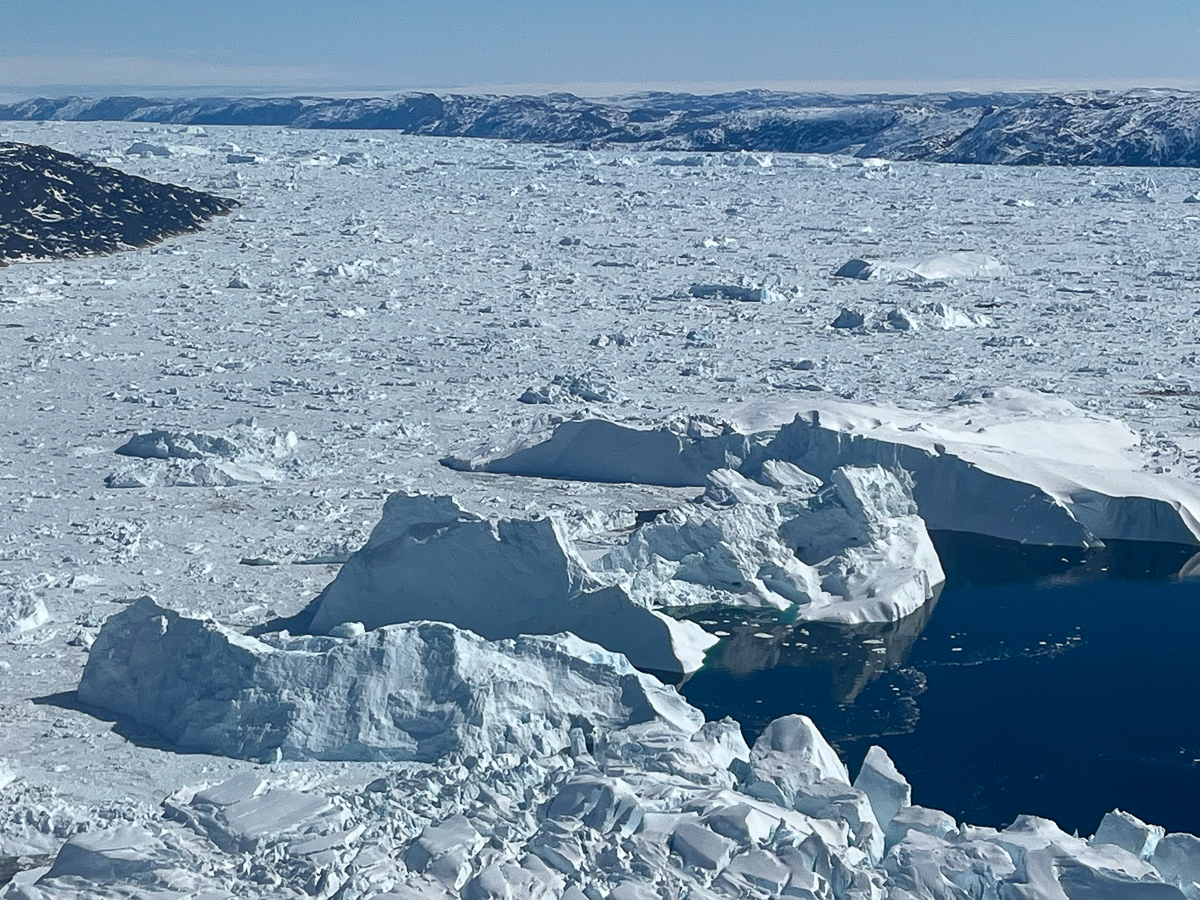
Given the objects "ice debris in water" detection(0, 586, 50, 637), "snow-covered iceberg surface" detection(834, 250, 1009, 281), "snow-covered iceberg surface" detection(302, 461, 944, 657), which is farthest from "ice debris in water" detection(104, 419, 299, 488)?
"snow-covered iceberg surface" detection(834, 250, 1009, 281)

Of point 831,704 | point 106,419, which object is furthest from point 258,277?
point 831,704

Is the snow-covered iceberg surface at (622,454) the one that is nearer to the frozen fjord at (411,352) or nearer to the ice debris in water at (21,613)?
the frozen fjord at (411,352)

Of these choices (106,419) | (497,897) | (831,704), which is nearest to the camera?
(497,897)

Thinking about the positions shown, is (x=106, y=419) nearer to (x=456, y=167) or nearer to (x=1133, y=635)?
(x=1133, y=635)

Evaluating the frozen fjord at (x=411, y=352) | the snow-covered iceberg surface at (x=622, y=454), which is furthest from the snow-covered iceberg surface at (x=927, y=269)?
the snow-covered iceberg surface at (x=622, y=454)

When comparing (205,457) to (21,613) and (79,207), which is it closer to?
(21,613)
